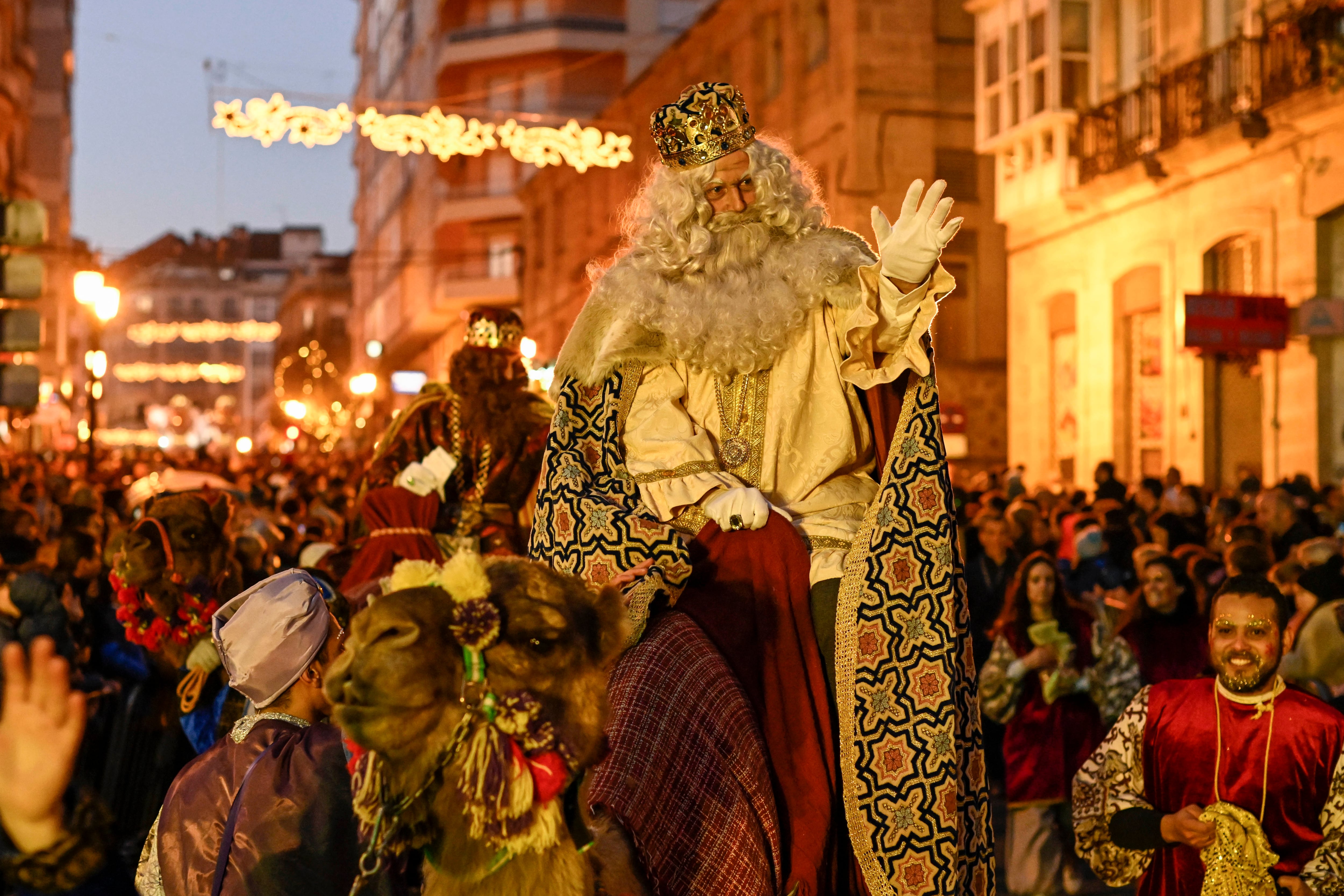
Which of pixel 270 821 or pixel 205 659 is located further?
pixel 205 659

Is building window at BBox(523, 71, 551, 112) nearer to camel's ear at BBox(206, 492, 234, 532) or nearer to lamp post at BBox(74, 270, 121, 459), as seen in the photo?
lamp post at BBox(74, 270, 121, 459)

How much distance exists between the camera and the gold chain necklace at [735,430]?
5.00m

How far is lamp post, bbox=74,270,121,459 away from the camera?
2253 cm

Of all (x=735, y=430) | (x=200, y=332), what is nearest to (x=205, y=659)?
(x=735, y=430)

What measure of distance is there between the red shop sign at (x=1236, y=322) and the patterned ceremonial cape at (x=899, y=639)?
596 inches

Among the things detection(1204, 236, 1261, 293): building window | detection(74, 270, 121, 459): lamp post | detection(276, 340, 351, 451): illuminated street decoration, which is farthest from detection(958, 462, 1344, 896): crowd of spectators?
detection(276, 340, 351, 451): illuminated street decoration

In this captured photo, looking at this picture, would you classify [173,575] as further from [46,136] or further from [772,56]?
[46,136]

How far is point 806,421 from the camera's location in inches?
198

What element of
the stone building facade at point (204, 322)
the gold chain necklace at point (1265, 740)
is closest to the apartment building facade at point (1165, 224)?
the gold chain necklace at point (1265, 740)

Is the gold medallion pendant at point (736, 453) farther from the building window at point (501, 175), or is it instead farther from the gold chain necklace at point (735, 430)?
the building window at point (501, 175)

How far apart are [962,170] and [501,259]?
27960 mm

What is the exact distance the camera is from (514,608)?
3.05m

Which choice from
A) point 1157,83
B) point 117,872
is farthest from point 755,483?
point 1157,83

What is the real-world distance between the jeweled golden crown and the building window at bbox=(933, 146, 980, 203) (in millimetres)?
26466
